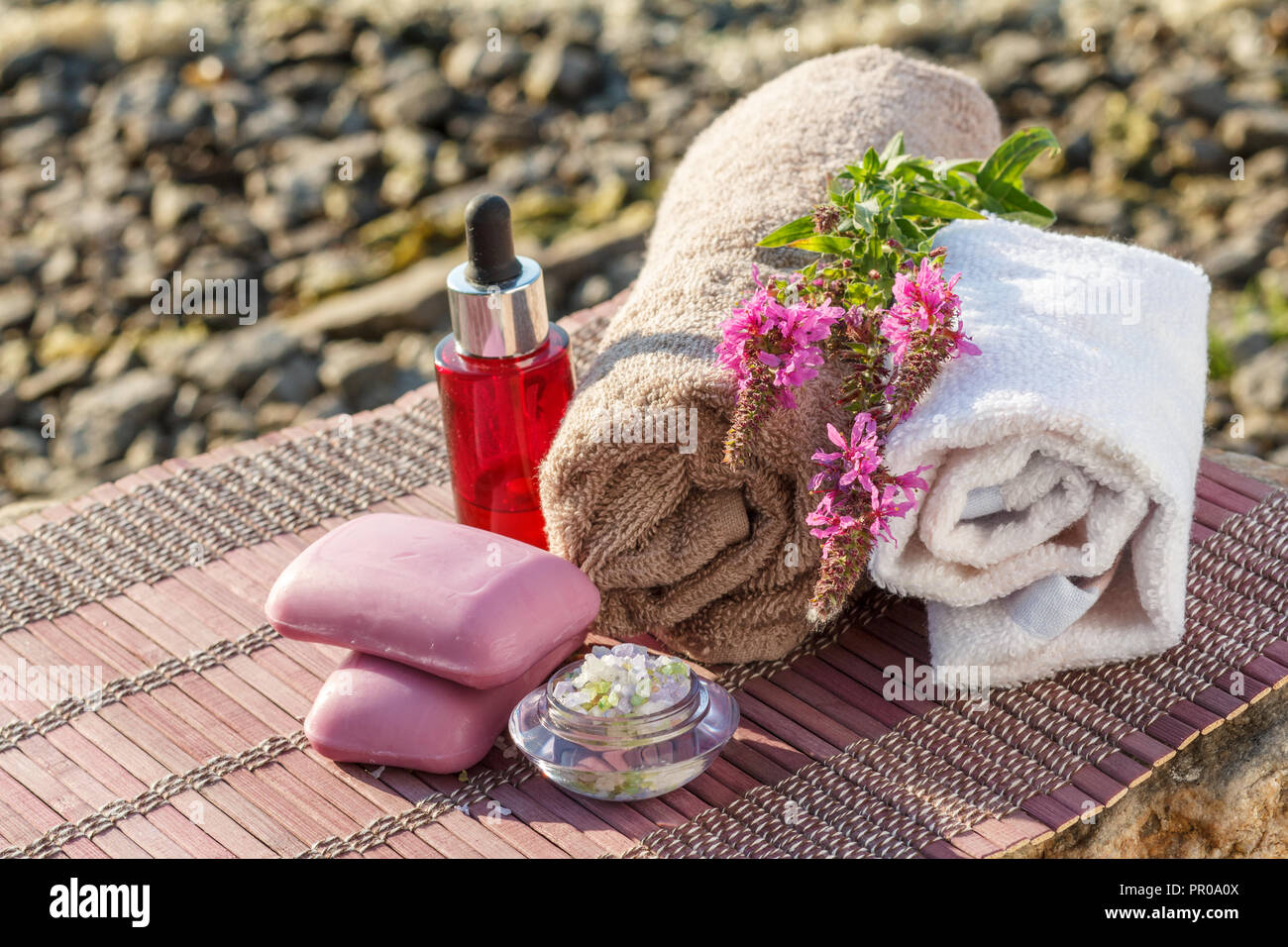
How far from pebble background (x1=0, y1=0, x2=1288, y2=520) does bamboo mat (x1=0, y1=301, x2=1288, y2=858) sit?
931 millimetres

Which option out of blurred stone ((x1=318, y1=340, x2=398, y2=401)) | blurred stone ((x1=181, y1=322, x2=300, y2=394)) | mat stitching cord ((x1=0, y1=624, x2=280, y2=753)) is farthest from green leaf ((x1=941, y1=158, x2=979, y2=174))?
blurred stone ((x1=181, y1=322, x2=300, y2=394))

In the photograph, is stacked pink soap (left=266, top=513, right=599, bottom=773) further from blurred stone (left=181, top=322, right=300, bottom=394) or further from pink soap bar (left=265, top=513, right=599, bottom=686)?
blurred stone (left=181, top=322, right=300, bottom=394)

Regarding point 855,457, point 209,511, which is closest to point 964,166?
point 855,457

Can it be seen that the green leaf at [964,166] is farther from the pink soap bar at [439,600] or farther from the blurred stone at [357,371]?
the blurred stone at [357,371]

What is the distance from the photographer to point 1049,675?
3.85ft

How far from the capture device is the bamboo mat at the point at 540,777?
105 centimetres

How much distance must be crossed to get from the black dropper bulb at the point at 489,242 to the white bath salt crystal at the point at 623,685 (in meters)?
0.33

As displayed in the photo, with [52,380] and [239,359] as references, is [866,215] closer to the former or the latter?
[239,359]

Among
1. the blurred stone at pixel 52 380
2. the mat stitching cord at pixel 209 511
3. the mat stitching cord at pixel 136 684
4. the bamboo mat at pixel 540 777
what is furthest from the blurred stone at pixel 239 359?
the mat stitching cord at pixel 136 684

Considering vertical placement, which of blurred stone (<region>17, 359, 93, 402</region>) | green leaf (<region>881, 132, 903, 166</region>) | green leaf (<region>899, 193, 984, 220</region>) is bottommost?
blurred stone (<region>17, 359, 93, 402</region>)

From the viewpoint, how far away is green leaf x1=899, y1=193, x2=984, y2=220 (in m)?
1.26
